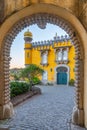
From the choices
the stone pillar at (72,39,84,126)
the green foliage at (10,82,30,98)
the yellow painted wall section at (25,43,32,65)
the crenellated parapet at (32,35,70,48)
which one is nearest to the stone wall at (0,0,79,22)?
the stone pillar at (72,39,84,126)

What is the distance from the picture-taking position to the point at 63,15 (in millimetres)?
8344

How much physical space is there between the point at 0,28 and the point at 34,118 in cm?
383

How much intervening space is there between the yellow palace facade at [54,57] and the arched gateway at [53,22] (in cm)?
2414

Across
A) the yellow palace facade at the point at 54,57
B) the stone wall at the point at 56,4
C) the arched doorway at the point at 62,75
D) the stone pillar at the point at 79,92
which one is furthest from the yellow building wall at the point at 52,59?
the stone wall at the point at 56,4

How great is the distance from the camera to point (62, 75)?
34.7 metres

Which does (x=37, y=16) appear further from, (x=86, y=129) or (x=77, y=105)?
(x=86, y=129)

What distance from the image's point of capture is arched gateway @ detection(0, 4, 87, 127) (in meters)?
8.13

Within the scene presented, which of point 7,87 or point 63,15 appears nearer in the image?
point 63,15

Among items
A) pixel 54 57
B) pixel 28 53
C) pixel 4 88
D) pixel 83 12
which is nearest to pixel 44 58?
pixel 54 57

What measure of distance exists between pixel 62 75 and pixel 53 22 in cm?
2565

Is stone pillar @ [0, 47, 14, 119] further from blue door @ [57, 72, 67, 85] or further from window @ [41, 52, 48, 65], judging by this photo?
window @ [41, 52, 48, 65]

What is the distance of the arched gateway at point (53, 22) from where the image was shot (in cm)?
813

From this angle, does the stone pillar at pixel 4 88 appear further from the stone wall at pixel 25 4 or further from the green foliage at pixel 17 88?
the green foliage at pixel 17 88

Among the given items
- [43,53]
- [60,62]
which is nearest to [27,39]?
[43,53]
